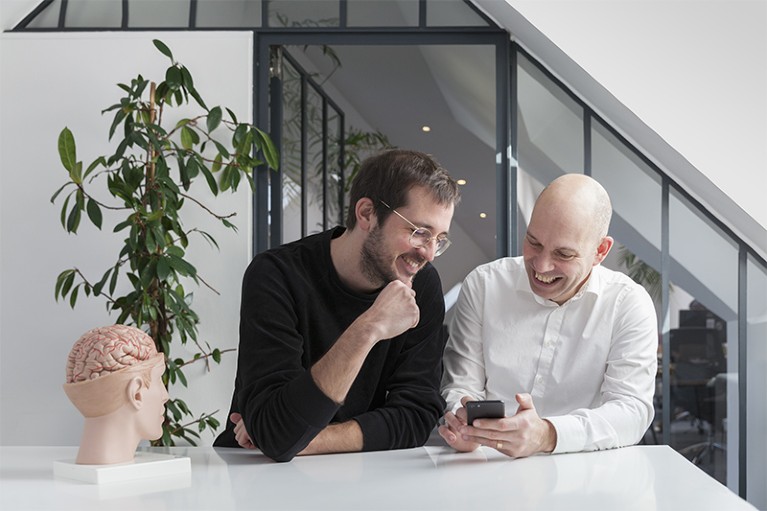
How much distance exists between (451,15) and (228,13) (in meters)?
1.05

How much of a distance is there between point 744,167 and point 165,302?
2.39m

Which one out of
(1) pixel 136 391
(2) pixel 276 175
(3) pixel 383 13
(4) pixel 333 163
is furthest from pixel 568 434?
(4) pixel 333 163

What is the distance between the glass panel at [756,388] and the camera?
3867 mm

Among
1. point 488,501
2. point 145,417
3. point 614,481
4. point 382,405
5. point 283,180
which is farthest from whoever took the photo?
point 283,180

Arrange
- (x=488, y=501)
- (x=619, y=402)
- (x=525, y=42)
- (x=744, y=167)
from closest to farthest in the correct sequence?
(x=488, y=501) < (x=619, y=402) < (x=744, y=167) < (x=525, y=42)

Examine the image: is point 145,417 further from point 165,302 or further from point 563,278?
point 165,302

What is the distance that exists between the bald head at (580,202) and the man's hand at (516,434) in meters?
0.75

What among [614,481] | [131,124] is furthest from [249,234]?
[614,481]

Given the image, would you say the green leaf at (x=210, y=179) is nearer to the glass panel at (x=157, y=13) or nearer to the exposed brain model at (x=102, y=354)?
the glass panel at (x=157, y=13)

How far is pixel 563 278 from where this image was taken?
255 centimetres

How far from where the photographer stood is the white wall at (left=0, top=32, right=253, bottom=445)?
406 centimetres

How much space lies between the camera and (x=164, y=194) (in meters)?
3.61

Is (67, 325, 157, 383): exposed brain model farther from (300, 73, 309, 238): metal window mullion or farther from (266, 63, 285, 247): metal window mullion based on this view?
(300, 73, 309, 238): metal window mullion

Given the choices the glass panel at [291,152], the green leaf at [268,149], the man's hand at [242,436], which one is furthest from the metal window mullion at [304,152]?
the man's hand at [242,436]
